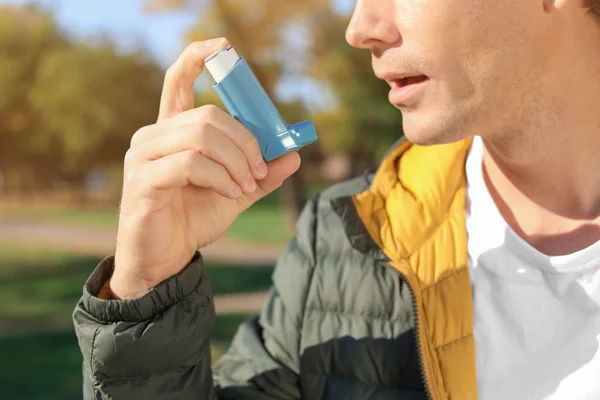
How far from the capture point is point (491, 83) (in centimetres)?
103

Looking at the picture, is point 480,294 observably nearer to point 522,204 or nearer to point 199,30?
point 522,204

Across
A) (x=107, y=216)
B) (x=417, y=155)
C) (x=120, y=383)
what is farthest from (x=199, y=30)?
(x=120, y=383)

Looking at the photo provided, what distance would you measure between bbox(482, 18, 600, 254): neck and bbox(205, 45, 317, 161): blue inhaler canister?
410 millimetres

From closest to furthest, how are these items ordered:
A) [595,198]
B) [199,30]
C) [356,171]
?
1. [595,198]
2. [199,30]
3. [356,171]

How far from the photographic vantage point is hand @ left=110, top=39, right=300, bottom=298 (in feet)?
2.83

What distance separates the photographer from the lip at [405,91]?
102 centimetres

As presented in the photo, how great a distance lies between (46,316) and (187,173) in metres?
3.76

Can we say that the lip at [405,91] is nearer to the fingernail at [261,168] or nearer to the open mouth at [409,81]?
the open mouth at [409,81]

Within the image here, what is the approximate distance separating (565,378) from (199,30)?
4584mm

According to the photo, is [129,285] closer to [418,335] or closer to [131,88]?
[418,335]

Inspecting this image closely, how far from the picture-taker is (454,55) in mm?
1010

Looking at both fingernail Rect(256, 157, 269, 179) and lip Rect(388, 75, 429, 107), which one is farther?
lip Rect(388, 75, 429, 107)

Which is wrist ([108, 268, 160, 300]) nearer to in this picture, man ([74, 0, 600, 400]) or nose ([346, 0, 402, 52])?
man ([74, 0, 600, 400])

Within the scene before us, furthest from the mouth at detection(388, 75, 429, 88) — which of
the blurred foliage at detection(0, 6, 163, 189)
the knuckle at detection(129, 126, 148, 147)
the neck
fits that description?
the blurred foliage at detection(0, 6, 163, 189)
